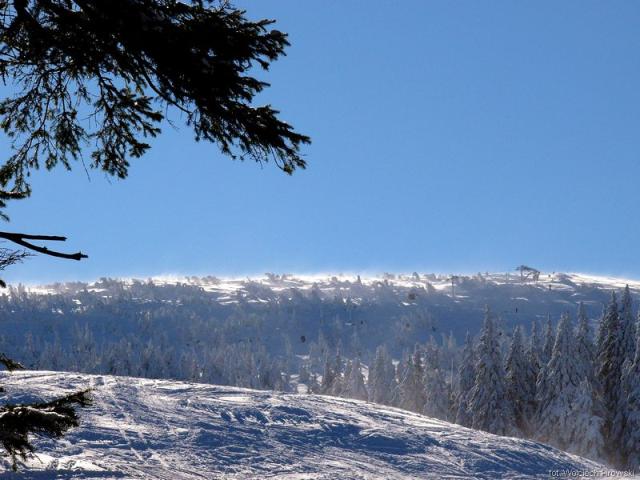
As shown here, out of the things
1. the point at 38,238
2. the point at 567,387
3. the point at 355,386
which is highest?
the point at 38,238

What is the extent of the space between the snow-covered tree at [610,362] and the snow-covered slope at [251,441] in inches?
1074

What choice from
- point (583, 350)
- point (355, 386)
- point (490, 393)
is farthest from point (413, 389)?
point (355, 386)

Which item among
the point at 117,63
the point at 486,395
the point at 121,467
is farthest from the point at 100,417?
the point at 486,395

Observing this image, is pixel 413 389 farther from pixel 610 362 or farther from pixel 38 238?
pixel 38 238

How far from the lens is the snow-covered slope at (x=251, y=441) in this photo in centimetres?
1488

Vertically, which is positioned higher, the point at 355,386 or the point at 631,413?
the point at 631,413

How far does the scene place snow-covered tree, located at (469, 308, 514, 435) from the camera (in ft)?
152

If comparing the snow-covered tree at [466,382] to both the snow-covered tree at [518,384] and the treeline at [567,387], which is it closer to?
the treeline at [567,387]

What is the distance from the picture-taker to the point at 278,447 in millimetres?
17344

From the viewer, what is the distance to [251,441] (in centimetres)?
1748

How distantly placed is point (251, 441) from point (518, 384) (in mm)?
36322

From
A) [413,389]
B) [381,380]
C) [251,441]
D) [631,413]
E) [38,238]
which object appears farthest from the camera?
[381,380]

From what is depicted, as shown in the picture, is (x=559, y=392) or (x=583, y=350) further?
(x=583, y=350)

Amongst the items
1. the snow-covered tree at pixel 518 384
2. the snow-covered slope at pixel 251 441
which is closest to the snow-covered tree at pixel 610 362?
the snow-covered tree at pixel 518 384
